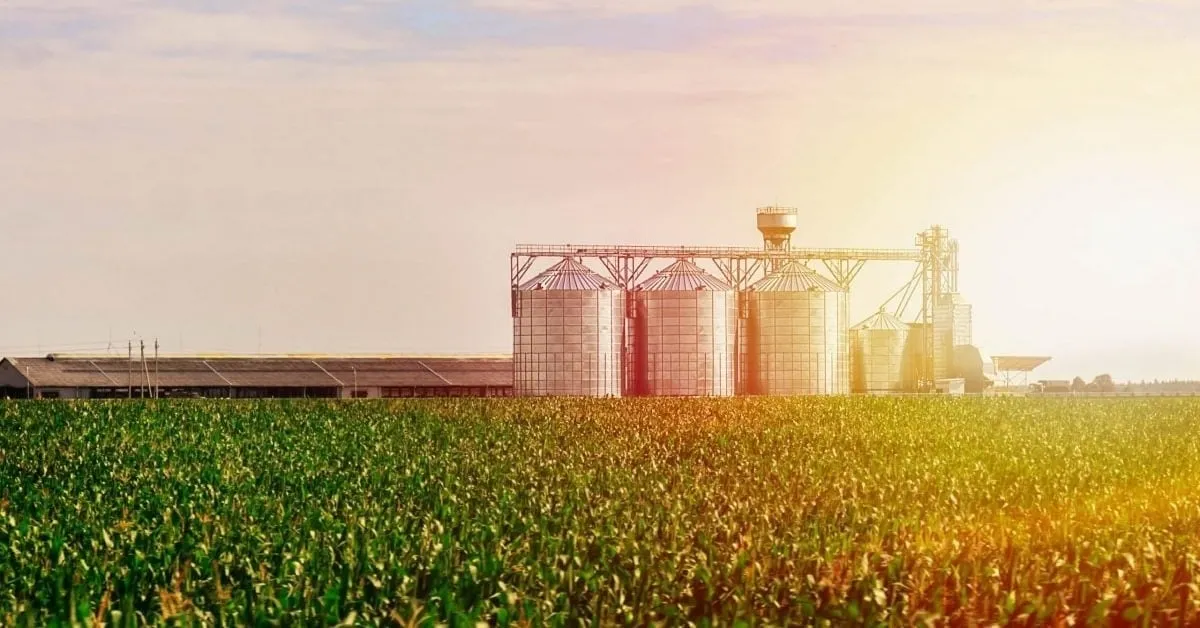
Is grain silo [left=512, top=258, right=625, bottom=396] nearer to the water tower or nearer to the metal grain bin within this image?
the water tower

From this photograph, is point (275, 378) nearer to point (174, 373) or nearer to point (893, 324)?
point (174, 373)

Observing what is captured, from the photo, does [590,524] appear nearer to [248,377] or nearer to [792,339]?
[792,339]

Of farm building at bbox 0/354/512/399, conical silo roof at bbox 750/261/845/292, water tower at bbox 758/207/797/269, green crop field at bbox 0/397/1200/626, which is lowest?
green crop field at bbox 0/397/1200/626

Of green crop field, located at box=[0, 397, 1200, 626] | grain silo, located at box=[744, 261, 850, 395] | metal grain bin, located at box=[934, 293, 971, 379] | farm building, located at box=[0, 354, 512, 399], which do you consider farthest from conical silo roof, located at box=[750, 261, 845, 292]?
green crop field, located at box=[0, 397, 1200, 626]

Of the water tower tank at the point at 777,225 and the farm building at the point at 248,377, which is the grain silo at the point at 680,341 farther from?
the farm building at the point at 248,377

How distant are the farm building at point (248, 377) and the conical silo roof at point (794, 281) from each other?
26.8m

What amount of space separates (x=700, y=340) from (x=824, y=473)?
60102 millimetres

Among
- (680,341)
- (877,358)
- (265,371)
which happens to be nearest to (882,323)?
(877,358)

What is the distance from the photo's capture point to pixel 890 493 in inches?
1186

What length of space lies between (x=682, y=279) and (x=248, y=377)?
34634mm

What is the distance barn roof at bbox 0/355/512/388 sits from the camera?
4353 inches

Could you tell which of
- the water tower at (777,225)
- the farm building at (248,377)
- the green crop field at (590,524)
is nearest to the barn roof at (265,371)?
the farm building at (248,377)

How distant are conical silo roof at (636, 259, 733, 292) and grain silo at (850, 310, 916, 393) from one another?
Result: 1486 centimetres

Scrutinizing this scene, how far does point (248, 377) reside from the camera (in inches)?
4456
